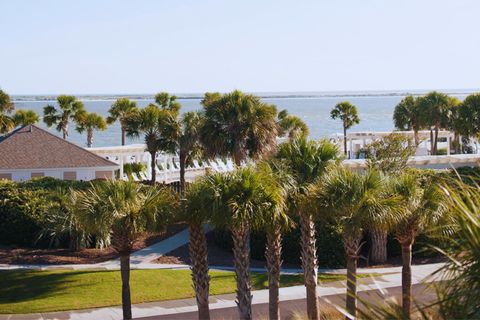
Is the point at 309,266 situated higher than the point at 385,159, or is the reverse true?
the point at 385,159

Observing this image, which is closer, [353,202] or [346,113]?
[353,202]

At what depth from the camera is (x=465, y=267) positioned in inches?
260

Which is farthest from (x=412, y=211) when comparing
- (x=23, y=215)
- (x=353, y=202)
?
(x=23, y=215)

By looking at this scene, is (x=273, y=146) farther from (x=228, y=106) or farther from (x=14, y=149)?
(x=14, y=149)

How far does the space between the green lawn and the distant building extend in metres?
12.9

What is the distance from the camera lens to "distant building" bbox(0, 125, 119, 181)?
121ft

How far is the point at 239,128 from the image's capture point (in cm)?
2825

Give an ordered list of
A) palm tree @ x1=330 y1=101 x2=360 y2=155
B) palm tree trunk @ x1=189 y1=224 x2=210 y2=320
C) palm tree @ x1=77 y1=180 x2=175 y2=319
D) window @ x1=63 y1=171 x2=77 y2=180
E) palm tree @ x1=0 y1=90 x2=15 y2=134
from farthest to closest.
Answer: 1. palm tree @ x1=330 y1=101 x2=360 y2=155
2. palm tree @ x1=0 y1=90 x2=15 y2=134
3. window @ x1=63 y1=171 x2=77 y2=180
4. palm tree @ x1=77 y1=180 x2=175 y2=319
5. palm tree trunk @ x1=189 y1=224 x2=210 y2=320

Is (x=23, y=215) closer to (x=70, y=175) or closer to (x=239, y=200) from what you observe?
(x=70, y=175)

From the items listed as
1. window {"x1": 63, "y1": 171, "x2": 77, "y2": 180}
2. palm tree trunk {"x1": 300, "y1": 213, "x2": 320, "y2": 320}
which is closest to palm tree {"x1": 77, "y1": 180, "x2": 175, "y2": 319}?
palm tree trunk {"x1": 300, "y1": 213, "x2": 320, "y2": 320}

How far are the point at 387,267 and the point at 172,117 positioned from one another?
53.2 ft

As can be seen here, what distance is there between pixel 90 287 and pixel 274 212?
9.96 meters

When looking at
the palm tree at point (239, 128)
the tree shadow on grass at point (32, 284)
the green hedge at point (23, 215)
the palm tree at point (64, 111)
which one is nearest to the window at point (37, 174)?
the green hedge at point (23, 215)

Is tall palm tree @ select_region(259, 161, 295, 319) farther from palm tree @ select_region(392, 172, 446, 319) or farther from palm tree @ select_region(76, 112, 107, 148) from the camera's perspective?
palm tree @ select_region(76, 112, 107, 148)
